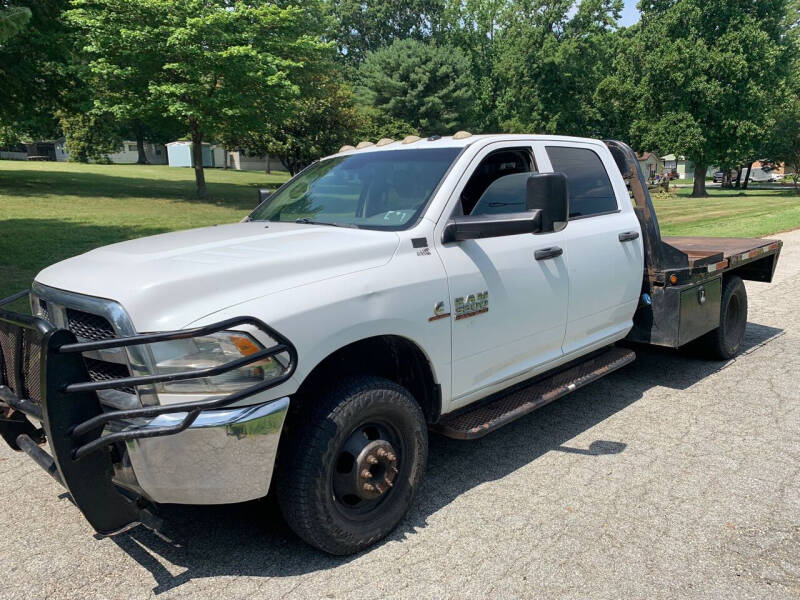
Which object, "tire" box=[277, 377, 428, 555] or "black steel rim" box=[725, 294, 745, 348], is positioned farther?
"black steel rim" box=[725, 294, 745, 348]

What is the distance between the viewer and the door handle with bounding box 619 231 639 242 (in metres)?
4.78

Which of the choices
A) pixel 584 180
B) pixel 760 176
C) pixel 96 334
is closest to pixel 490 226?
pixel 584 180

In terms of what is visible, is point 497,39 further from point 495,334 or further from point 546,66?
point 495,334

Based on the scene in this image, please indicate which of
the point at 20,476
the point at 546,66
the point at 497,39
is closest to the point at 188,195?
the point at 20,476

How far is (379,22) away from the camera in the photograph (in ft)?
238

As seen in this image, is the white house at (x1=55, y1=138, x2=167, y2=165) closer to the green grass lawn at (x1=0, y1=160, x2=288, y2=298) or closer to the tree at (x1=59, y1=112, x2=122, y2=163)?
the tree at (x1=59, y1=112, x2=122, y2=163)

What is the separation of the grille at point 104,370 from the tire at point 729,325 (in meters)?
5.17

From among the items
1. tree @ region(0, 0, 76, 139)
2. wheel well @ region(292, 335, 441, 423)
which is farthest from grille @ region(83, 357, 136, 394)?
tree @ region(0, 0, 76, 139)

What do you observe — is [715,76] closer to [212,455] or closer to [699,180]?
[699,180]

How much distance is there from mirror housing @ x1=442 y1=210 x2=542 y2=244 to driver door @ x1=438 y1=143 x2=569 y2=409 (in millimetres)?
72

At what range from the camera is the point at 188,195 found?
89.1 feet

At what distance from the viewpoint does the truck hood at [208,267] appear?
2582mm

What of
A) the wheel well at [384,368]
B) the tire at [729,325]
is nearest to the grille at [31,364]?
the wheel well at [384,368]

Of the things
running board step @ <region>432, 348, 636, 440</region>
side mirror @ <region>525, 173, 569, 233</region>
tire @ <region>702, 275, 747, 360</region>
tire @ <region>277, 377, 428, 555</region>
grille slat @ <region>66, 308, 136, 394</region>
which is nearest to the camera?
grille slat @ <region>66, 308, 136, 394</region>
